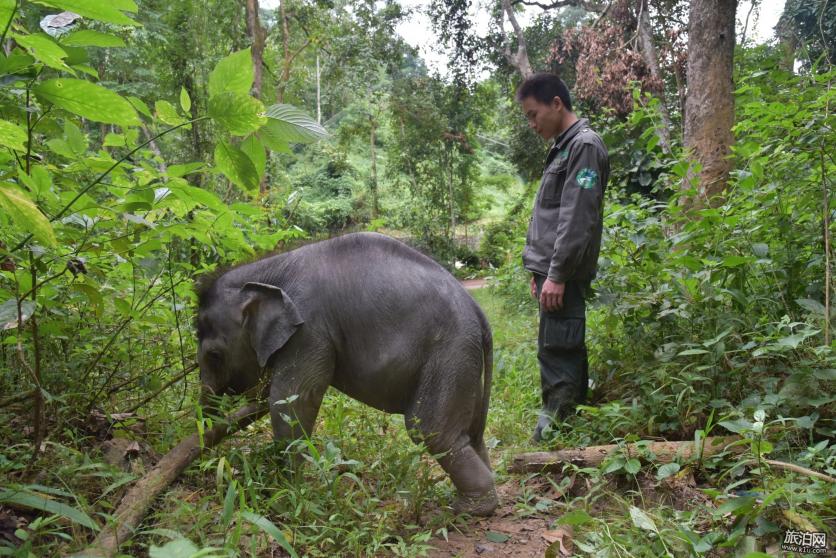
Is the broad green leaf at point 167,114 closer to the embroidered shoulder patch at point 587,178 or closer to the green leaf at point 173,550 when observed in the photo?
the green leaf at point 173,550

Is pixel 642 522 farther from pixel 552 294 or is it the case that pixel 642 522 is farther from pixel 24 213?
pixel 24 213

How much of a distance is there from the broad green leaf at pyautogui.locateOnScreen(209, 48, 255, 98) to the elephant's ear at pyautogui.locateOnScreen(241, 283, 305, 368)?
60.9 inches

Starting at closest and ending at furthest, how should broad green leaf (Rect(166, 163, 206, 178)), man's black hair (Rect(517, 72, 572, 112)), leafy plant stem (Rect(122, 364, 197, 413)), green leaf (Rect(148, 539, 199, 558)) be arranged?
green leaf (Rect(148, 539, 199, 558))
broad green leaf (Rect(166, 163, 206, 178))
leafy plant stem (Rect(122, 364, 197, 413))
man's black hair (Rect(517, 72, 572, 112))

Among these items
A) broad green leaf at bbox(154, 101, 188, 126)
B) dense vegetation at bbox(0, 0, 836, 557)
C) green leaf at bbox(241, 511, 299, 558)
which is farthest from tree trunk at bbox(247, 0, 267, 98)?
green leaf at bbox(241, 511, 299, 558)

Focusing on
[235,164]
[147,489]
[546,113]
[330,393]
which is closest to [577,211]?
[546,113]

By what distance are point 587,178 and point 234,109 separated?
2.73m

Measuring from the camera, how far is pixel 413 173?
66.2 feet

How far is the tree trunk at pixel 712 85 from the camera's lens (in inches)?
214

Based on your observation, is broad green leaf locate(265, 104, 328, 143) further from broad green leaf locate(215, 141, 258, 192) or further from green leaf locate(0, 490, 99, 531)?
green leaf locate(0, 490, 99, 531)

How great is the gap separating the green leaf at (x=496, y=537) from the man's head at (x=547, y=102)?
2.74 meters

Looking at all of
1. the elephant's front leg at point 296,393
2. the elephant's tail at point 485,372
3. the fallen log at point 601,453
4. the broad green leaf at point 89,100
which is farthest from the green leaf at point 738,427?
the broad green leaf at point 89,100

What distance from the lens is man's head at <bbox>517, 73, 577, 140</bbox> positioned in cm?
422

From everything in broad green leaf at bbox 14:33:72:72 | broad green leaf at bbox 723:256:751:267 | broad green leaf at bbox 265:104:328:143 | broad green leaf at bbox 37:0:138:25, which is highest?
broad green leaf at bbox 37:0:138:25

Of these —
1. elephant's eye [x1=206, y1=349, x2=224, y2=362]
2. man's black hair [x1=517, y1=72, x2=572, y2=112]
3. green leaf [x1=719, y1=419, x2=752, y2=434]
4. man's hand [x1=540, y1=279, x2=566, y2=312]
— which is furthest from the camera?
man's black hair [x1=517, y1=72, x2=572, y2=112]
